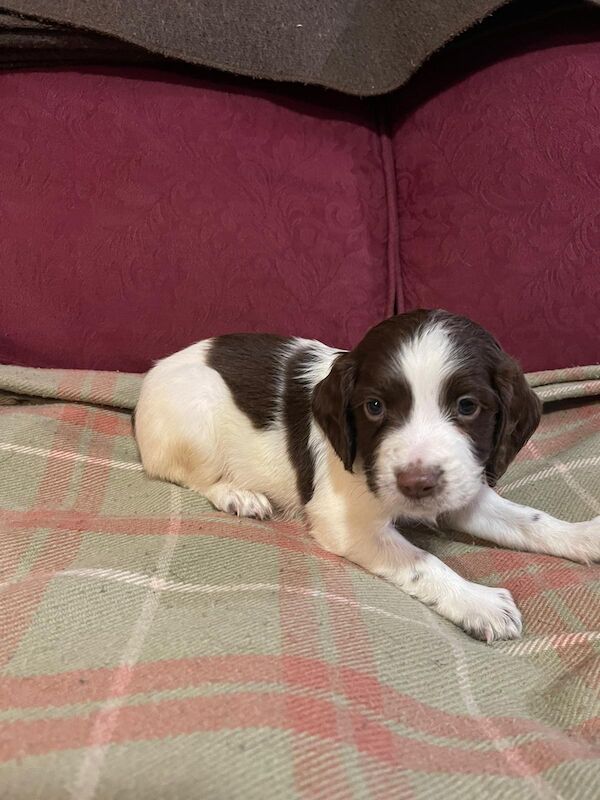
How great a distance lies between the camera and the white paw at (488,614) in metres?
1.95

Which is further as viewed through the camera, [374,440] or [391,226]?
[391,226]

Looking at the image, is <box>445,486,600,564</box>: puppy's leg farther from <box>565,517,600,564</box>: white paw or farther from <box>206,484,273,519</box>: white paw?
<box>206,484,273,519</box>: white paw

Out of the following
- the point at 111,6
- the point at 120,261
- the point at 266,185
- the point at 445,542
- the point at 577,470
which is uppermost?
the point at 111,6

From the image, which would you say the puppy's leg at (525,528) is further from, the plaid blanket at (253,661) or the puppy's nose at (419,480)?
the puppy's nose at (419,480)

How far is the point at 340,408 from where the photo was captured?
2.22 metres

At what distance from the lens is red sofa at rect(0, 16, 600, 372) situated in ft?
9.99

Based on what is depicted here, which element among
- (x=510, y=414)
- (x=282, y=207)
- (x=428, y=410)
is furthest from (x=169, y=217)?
(x=510, y=414)

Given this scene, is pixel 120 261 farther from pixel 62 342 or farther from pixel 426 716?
pixel 426 716

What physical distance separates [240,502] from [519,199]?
1.87 meters

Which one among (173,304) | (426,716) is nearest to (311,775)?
(426,716)

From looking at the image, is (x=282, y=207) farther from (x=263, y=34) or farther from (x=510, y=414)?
(x=510, y=414)

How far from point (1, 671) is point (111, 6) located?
8.62 feet

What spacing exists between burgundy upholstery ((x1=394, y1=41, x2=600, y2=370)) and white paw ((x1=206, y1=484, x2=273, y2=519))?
133 centimetres

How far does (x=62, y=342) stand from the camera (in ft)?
10.7
